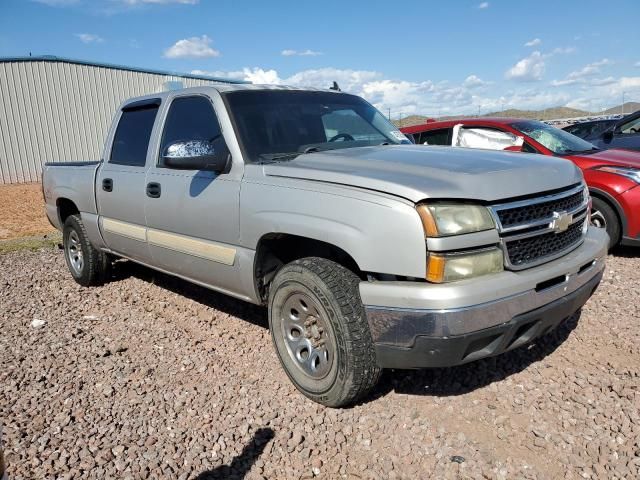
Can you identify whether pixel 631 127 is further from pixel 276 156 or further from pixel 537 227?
pixel 276 156

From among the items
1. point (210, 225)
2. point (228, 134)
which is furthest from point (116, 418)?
point (228, 134)

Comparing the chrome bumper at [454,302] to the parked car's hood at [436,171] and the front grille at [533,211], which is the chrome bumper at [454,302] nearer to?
the front grille at [533,211]

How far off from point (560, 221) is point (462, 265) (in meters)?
Result: 0.77

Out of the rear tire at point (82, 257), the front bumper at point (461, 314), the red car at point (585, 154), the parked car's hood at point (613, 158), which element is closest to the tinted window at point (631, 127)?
the red car at point (585, 154)

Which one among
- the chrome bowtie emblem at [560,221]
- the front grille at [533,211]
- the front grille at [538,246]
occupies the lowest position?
the front grille at [538,246]

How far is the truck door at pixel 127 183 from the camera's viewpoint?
444cm

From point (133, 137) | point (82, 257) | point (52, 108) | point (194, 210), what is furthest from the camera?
point (52, 108)

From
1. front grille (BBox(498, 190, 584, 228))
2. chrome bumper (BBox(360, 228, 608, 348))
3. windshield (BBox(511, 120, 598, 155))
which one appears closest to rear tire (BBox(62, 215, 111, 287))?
chrome bumper (BBox(360, 228, 608, 348))

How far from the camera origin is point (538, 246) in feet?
9.24

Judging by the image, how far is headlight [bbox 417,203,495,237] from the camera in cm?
248

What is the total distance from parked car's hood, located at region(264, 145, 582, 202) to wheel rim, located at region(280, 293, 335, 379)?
743mm

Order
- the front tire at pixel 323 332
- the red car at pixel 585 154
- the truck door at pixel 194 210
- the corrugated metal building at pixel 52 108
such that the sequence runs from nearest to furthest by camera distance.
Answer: the front tire at pixel 323 332, the truck door at pixel 194 210, the red car at pixel 585 154, the corrugated metal building at pixel 52 108

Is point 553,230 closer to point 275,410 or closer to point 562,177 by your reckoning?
point 562,177

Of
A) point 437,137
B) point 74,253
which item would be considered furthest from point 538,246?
point 74,253
